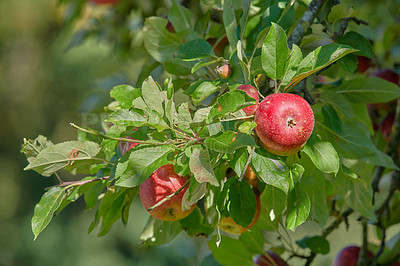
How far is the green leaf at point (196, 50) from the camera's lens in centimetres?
66

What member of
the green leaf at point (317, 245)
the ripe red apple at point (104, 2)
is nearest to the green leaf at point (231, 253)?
the green leaf at point (317, 245)

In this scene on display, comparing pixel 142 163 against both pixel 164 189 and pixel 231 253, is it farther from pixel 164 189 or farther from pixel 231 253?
pixel 231 253

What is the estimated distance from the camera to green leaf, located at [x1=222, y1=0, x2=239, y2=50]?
63cm

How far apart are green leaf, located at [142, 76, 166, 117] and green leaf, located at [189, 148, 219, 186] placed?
7cm

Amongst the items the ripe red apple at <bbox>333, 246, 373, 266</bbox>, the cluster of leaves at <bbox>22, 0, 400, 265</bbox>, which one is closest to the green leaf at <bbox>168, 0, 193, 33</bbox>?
the cluster of leaves at <bbox>22, 0, 400, 265</bbox>

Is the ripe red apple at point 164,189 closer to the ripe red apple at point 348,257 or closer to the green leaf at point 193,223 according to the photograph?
the green leaf at point 193,223

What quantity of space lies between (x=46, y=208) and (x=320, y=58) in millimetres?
390

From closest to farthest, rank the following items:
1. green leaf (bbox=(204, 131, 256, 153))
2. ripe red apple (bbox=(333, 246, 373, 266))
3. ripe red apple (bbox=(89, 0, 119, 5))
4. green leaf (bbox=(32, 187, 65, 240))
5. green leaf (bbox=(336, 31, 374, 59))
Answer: green leaf (bbox=(204, 131, 256, 153)), green leaf (bbox=(32, 187, 65, 240)), green leaf (bbox=(336, 31, 374, 59)), ripe red apple (bbox=(333, 246, 373, 266)), ripe red apple (bbox=(89, 0, 119, 5))

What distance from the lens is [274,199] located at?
2.10 feet

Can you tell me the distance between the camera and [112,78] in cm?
137

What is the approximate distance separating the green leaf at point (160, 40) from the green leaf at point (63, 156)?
0.71 feet

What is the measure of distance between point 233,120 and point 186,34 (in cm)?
28

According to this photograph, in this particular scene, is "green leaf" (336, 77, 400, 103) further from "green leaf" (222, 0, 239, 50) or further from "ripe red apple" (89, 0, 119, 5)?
"ripe red apple" (89, 0, 119, 5)

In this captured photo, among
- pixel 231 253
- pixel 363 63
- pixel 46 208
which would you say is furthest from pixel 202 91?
pixel 363 63
